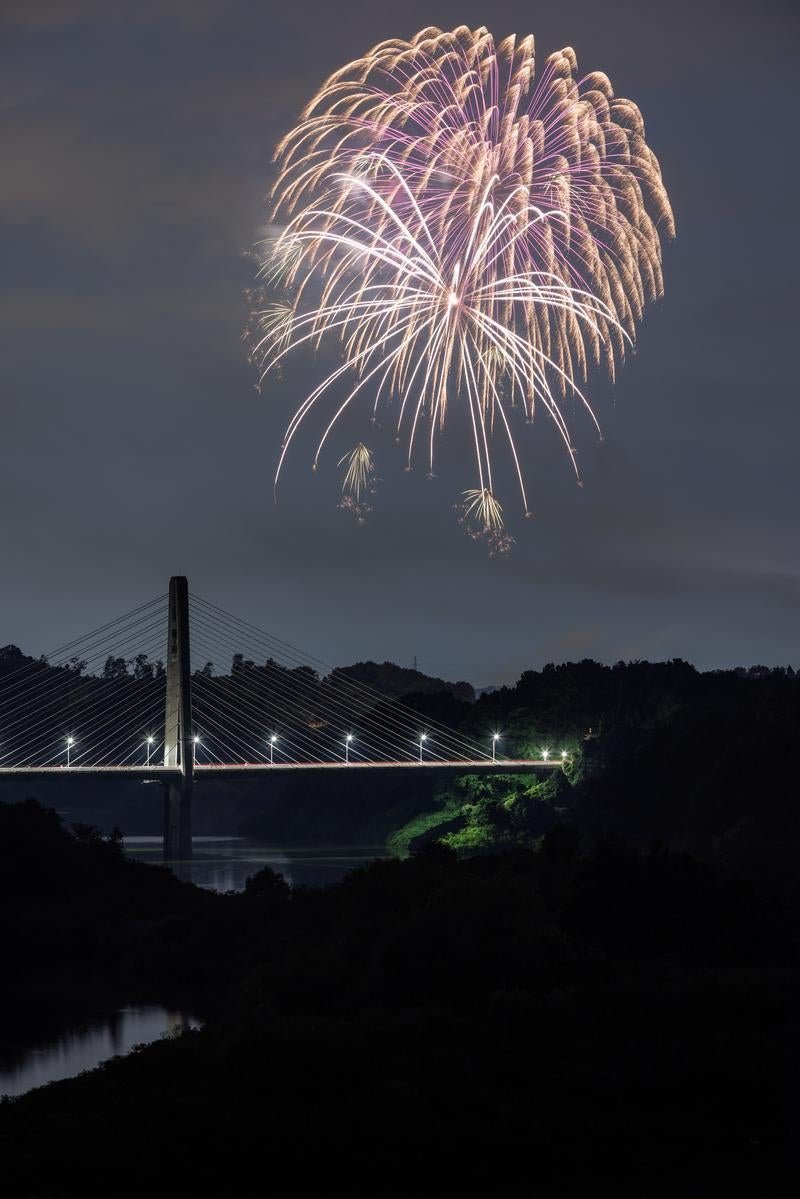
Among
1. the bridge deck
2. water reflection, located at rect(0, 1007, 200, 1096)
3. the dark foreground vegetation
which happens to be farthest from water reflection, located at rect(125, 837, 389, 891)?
water reflection, located at rect(0, 1007, 200, 1096)

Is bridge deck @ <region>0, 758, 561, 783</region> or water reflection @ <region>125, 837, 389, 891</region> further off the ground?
bridge deck @ <region>0, 758, 561, 783</region>

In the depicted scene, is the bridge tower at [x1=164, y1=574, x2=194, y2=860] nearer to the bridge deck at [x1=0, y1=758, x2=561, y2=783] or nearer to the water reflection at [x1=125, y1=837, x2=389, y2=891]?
the bridge deck at [x1=0, y1=758, x2=561, y2=783]

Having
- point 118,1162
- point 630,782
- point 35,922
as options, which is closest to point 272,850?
point 630,782

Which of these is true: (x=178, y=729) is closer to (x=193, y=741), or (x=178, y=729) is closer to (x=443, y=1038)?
(x=193, y=741)

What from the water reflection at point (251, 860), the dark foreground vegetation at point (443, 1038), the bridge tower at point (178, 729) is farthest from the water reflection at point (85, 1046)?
the bridge tower at point (178, 729)

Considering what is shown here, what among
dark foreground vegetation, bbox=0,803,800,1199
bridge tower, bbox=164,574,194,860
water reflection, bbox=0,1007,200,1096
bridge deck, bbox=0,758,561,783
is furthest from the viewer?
bridge tower, bbox=164,574,194,860

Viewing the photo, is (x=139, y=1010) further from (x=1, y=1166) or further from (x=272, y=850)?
(x=272, y=850)

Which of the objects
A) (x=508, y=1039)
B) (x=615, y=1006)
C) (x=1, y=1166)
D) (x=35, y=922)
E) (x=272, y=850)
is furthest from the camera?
(x=272, y=850)
